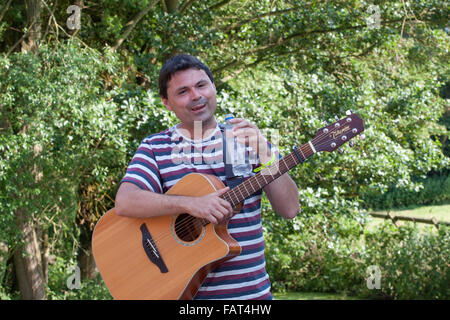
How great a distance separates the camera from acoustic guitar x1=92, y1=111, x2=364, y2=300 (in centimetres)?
192

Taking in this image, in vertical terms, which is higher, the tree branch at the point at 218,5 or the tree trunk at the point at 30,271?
the tree branch at the point at 218,5

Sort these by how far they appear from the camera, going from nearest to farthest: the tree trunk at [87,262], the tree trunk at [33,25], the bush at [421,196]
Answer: the tree trunk at [33,25] → the tree trunk at [87,262] → the bush at [421,196]

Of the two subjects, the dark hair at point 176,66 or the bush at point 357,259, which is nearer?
the dark hair at point 176,66

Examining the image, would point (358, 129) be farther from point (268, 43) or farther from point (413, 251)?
point (413, 251)

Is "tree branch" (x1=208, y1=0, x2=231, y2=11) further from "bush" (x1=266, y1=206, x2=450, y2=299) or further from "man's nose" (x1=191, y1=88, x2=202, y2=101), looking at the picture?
"man's nose" (x1=191, y1=88, x2=202, y2=101)

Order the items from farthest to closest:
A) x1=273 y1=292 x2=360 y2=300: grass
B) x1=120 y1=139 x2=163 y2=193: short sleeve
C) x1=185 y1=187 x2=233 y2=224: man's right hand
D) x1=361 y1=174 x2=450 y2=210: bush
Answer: x1=361 y1=174 x2=450 y2=210: bush < x1=273 y1=292 x2=360 y2=300: grass < x1=120 y1=139 x2=163 y2=193: short sleeve < x1=185 y1=187 x2=233 y2=224: man's right hand

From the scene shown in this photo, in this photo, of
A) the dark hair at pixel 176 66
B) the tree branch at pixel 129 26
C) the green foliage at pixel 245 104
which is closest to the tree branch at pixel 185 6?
the green foliage at pixel 245 104

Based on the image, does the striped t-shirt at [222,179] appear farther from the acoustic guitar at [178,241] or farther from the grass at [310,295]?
the grass at [310,295]

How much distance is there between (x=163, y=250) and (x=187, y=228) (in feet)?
0.39

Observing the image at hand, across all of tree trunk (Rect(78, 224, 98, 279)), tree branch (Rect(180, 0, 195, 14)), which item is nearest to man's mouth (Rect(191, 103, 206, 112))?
tree branch (Rect(180, 0, 195, 14))

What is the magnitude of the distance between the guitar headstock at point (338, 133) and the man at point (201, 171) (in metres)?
0.17

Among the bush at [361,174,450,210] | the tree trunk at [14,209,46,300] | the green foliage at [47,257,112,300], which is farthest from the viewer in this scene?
the bush at [361,174,450,210]

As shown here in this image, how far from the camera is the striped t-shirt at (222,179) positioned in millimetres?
1891

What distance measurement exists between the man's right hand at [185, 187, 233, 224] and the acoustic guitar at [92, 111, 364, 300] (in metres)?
0.06
